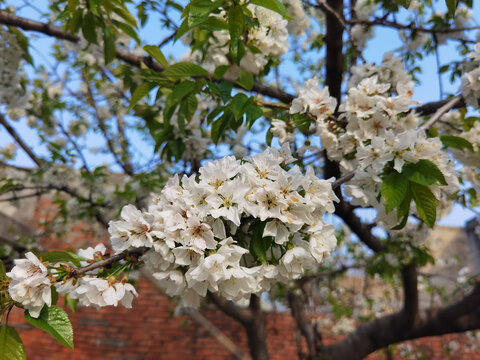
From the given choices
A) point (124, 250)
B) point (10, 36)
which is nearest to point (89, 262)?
point (124, 250)

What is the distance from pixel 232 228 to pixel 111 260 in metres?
0.29

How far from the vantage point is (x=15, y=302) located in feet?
2.57

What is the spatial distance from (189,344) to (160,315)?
21.2 inches

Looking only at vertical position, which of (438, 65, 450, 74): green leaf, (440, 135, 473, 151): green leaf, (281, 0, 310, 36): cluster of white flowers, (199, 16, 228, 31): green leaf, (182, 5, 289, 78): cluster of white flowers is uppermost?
(281, 0, 310, 36): cluster of white flowers

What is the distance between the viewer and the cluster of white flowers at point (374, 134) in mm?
907

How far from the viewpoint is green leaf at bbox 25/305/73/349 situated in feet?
2.46

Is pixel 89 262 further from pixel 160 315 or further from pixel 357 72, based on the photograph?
→ pixel 160 315

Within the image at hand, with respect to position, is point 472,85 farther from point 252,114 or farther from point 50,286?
point 50,286

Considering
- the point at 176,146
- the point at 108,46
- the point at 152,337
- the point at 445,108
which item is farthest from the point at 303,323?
the point at 108,46

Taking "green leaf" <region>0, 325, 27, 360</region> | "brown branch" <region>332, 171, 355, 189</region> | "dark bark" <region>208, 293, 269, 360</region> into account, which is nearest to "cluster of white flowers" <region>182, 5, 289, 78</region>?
"brown branch" <region>332, 171, 355, 189</region>

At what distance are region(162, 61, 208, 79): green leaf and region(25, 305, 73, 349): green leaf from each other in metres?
0.69

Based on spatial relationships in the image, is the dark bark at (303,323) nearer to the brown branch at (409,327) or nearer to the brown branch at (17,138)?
the brown branch at (409,327)

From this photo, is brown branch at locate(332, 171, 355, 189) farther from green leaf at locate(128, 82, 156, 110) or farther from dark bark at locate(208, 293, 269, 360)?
dark bark at locate(208, 293, 269, 360)

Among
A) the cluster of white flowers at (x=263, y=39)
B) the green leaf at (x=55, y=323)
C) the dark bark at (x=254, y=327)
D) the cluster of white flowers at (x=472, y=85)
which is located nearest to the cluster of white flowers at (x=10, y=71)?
the cluster of white flowers at (x=263, y=39)
